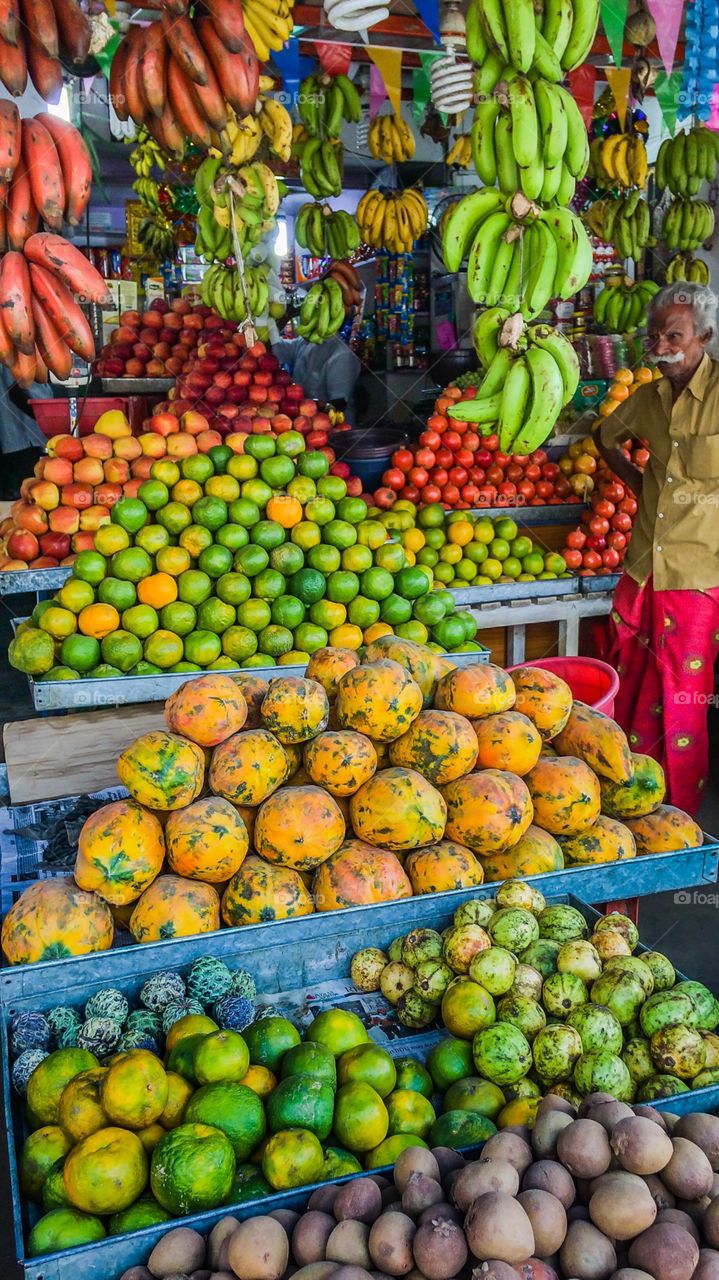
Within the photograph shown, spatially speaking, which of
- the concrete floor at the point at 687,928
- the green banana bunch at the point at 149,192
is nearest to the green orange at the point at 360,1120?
the concrete floor at the point at 687,928

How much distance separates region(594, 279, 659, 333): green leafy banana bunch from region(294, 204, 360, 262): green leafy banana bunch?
1627 mm

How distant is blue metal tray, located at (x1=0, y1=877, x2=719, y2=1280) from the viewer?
110 centimetres

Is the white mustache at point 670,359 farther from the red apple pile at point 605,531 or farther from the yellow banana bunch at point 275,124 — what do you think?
the yellow banana bunch at point 275,124

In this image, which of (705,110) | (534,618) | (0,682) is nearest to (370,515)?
(534,618)

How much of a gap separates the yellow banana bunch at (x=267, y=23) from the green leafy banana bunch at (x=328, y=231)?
5.52ft

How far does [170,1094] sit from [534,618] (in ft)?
11.8

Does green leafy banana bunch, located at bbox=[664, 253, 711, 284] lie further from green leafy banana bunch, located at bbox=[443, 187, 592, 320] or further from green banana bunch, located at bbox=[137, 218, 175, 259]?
green banana bunch, located at bbox=[137, 218, 175, 259]

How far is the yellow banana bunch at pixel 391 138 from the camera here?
217 inches

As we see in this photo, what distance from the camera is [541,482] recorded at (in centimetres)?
509

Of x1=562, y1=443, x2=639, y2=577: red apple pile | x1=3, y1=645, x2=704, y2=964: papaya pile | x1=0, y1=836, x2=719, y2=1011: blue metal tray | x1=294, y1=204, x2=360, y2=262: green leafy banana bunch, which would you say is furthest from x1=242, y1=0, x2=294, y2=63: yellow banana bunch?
x1=0, y1=836, x2=719, y2=1011: blue metal tray

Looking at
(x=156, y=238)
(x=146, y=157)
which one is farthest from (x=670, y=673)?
(x=156, y=238)

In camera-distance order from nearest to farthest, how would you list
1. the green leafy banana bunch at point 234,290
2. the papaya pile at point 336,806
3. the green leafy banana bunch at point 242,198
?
the papaya pile at point 336,806
the green leafy banana bunch at point 242,198
the green leafy banana bunch at point 234,290

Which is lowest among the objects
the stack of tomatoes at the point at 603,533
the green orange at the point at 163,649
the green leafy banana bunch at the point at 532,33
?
the stack of tomatoes at the point at 603,533

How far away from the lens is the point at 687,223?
5457 millimetres
